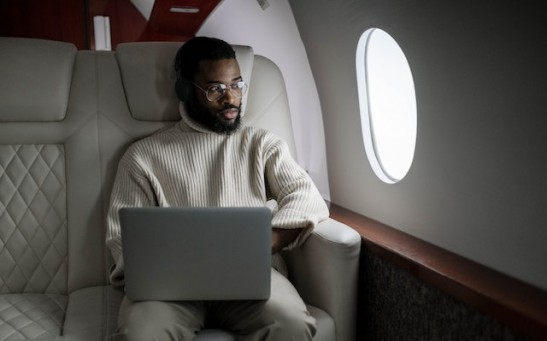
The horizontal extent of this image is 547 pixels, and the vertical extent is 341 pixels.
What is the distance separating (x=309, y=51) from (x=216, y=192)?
32.5 inches

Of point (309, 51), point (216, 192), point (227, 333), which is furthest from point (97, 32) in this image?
point (227, 333)

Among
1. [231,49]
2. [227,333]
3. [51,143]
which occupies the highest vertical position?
[231,49]

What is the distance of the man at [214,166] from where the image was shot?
1437 millimetres

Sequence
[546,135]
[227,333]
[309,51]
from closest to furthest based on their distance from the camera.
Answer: [546,135] < [227,333] < [309,51]

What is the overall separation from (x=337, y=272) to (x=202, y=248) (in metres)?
0.41

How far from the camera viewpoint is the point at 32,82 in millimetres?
1569

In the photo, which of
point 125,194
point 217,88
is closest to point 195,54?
point 217,88

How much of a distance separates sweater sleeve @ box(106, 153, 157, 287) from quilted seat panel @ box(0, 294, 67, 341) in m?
0.17

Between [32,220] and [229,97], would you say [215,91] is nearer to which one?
[229,97]

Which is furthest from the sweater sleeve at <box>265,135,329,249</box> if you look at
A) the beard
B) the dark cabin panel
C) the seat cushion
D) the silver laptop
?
the dark cabin panel

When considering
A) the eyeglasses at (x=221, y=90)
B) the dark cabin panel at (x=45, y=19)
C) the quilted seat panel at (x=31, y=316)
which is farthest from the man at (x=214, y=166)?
the dark cabin panel at (x=45, y=19)

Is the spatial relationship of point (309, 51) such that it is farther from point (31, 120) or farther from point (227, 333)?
point (227, 333)

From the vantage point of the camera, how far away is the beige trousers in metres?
1.18

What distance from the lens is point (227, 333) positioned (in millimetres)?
1245
